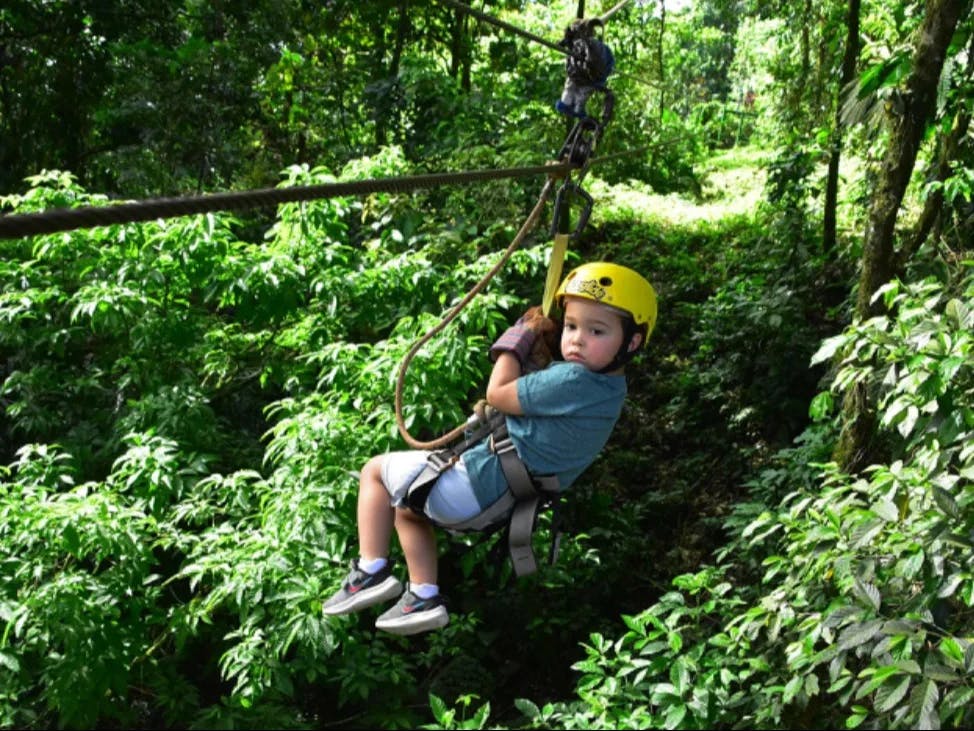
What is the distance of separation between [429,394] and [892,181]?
2345 mm

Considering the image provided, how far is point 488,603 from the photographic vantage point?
5570mm

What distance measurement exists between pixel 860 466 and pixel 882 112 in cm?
172

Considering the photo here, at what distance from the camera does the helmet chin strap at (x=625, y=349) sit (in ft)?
7.94

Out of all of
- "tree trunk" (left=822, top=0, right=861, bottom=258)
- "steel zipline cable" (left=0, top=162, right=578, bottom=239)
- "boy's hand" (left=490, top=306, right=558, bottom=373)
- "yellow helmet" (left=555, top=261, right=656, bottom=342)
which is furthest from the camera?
"tree trunk" (left=822, top=0, right=861, bottom=258)

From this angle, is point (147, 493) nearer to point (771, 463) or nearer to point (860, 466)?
point (860, 466)

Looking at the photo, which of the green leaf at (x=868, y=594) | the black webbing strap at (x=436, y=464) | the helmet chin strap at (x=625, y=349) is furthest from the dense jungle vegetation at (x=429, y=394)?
the black webbing strap at (x=436, y=464)

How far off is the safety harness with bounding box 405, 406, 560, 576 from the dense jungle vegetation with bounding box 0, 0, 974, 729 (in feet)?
2.98

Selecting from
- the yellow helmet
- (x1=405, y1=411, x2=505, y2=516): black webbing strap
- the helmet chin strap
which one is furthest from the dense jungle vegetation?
(x1=405, y1=411, x2=505, y2=516): black webbing strap

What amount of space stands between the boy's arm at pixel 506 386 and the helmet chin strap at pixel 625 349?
20cm

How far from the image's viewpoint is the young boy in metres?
2.39

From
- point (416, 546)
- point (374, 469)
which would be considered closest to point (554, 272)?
point (374, 469)

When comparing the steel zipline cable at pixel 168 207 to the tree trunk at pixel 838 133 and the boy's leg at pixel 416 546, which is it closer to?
the boy's leg at pixel 416 546

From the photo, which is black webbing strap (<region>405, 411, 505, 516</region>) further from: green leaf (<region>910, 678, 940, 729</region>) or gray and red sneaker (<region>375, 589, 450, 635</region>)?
green leaf (<region>910, 678, 940, 729</region>)

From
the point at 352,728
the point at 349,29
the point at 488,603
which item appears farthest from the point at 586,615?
the point at 349,29
